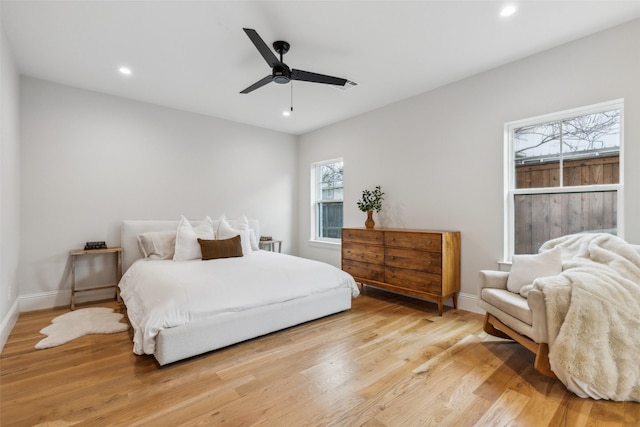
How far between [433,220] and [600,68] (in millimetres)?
2082

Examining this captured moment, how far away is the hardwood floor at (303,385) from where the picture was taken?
5.47ft

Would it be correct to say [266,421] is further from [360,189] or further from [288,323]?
[360,189]

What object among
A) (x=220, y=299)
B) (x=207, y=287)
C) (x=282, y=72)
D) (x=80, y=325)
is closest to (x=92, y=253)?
(x=80, y=325)

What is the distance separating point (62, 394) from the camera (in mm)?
1871

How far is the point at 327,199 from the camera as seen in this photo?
5.55m

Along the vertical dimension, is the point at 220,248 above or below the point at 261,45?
below

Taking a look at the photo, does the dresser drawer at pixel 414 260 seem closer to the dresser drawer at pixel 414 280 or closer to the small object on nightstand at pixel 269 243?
the dresser drawer at pixel 414 280

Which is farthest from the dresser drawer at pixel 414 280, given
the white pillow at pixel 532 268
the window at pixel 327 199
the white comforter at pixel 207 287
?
the window at pixel 327 199

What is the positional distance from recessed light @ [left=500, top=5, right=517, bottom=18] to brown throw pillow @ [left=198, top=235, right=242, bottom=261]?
3.53m

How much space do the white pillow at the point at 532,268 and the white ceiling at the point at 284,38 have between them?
1.92 meters

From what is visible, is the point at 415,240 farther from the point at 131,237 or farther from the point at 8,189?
the point at 8,189

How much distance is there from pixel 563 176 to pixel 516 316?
5.22 ft

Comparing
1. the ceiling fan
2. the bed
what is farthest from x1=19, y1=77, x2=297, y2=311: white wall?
the ceiling fan

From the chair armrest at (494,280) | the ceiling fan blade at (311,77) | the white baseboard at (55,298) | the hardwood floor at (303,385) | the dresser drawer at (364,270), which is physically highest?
the ceiling fan blade at (311,77)
